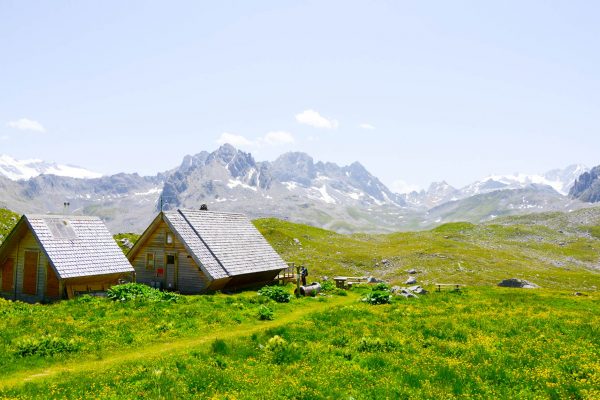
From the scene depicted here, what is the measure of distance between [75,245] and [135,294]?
833 cm

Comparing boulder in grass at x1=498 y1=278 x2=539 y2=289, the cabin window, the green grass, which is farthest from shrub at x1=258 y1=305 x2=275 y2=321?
boulder in grass at x1=498 y1=278 x2=539 y2=289

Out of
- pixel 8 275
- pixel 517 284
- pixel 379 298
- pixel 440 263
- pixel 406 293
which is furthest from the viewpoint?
pixel 440 263

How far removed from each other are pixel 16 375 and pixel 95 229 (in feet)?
89.1

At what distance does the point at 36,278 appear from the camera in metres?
38.2

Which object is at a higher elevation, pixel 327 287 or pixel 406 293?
pixel 406 293

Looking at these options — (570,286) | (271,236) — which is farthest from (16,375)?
(271,236)

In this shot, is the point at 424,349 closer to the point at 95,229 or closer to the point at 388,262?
the point at 95,229

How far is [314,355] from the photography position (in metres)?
18.3

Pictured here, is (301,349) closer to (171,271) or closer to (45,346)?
(45,346)

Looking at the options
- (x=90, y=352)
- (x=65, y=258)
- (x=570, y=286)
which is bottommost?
(x=570, y=286)

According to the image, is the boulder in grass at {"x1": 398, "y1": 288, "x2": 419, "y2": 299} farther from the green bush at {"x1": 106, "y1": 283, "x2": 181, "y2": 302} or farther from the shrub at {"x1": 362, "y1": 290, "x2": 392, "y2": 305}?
the green bush at {"x1": 106, "y1": 283, "x2": 181, "y2": 302}

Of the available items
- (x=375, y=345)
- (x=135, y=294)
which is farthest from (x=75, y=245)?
(x=375, y=345)

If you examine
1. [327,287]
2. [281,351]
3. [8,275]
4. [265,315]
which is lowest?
[327,287]

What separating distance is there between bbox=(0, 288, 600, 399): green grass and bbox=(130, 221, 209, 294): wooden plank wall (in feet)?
37.9
